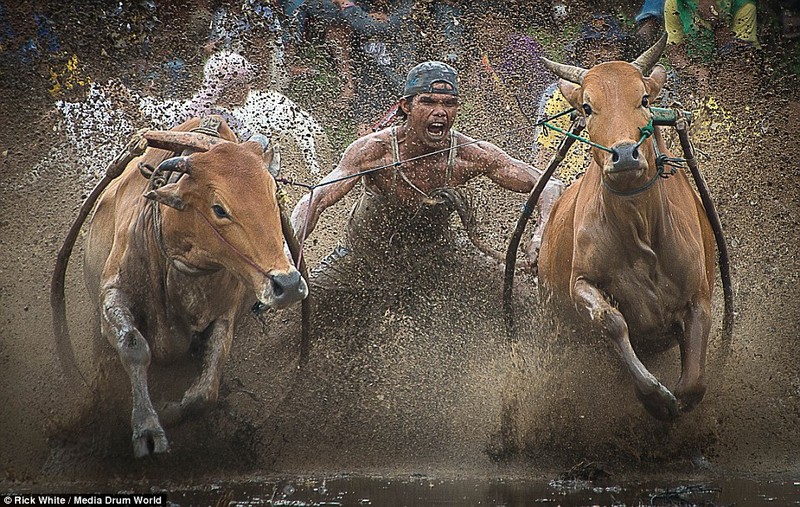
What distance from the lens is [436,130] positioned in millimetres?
8719

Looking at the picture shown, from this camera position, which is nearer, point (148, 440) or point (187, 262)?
point (148, 440)

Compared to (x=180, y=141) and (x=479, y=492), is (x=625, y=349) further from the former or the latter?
(x=180, y=141)

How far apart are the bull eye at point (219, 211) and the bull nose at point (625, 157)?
6.25 feet

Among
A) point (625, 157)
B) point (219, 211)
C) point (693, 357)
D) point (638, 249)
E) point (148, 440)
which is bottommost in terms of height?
point (148, 440)

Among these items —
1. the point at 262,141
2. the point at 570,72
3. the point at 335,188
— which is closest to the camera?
the point at 262,141

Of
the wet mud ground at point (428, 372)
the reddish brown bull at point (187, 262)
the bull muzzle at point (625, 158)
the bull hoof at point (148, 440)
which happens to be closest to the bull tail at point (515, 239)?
the wet mud ground at point (428, 372)

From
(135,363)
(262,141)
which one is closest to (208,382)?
(135,363)

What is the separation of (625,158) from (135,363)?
2637 millimetres

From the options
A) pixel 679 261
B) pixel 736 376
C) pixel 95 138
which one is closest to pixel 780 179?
pixel 736 376

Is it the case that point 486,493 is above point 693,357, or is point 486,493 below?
below

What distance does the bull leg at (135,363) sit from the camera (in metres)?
6.75

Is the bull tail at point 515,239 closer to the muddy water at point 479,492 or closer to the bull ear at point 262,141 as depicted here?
the muddy water at point 479,492

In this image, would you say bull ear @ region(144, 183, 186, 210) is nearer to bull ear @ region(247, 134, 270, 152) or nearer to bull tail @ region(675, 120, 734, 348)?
bull ear @ region(247, 134, 270, 152)

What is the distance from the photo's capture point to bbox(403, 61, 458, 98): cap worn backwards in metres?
8.65
